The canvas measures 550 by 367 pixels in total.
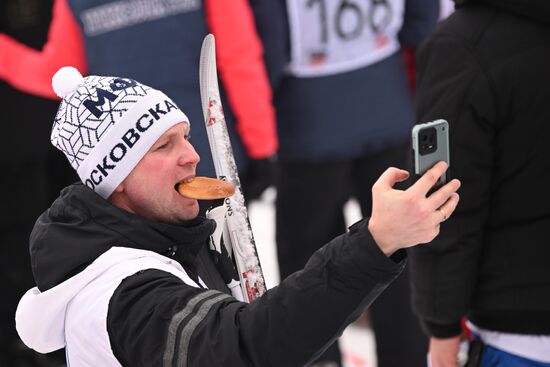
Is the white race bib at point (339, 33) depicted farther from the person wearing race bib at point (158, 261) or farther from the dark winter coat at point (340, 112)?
the person wearing race bib at point (158, 261)

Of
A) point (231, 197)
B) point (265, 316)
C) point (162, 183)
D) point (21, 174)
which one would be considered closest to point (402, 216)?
point (265, 316)

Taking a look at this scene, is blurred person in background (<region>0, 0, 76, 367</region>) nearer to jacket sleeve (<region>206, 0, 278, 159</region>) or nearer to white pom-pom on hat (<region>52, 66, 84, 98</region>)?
jacket sleeve (<region>206, 0, 278, 159</region>)

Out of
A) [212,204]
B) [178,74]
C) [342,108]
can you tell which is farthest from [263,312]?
[342,108]

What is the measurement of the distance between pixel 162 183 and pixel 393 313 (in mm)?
2004

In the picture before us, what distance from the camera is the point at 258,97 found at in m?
3.27

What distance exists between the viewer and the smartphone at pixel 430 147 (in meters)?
1.60

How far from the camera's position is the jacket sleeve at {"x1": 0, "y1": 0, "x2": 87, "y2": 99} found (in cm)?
327

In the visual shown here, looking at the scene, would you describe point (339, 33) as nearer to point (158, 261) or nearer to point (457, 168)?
point (457, 168)

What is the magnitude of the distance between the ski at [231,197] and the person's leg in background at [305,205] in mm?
1563

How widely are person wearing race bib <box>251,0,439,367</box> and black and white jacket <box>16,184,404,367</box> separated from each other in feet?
5.81

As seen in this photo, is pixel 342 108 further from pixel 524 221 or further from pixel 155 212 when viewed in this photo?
pixel 155 212

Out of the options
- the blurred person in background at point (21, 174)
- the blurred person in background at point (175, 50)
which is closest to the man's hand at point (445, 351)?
the blurred person in background at point (175, 50)

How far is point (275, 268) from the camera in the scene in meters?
4.80

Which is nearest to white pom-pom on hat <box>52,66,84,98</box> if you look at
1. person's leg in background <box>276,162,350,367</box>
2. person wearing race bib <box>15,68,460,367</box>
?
person wearing race bib <box>15,68,460,367</box>
